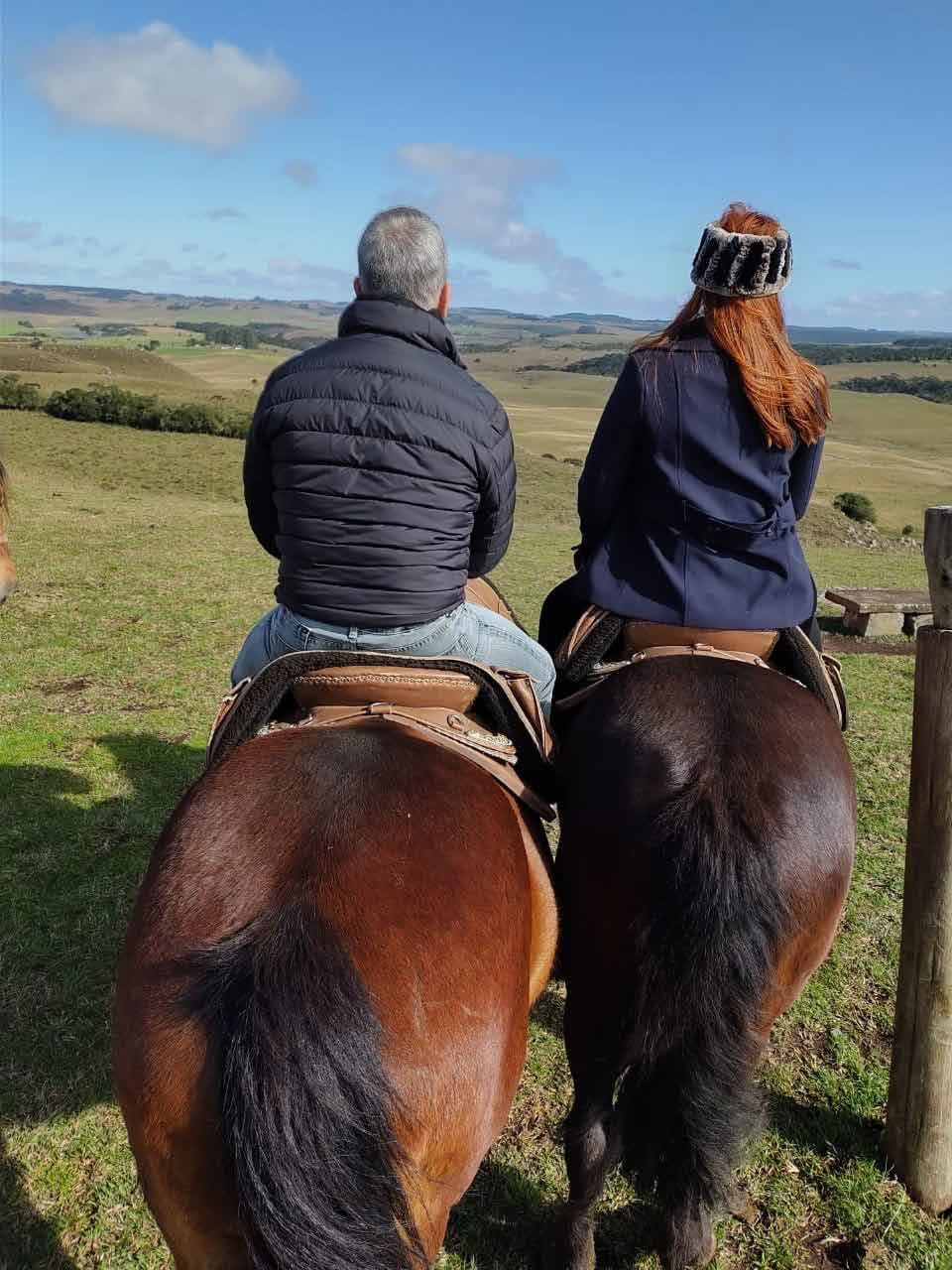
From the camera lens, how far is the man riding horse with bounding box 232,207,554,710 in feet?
9.30

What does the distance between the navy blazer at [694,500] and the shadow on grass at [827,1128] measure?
210cm

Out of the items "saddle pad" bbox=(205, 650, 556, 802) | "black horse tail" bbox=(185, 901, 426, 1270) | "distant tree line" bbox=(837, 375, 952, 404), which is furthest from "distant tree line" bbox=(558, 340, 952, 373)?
"black horse tail" bbox=(185, 901, 426, 1270)

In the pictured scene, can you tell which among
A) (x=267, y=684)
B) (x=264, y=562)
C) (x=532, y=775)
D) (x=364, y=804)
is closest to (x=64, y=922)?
(x=267, y=684)

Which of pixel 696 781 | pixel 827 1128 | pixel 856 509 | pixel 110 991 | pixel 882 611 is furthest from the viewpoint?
pixel 856 509

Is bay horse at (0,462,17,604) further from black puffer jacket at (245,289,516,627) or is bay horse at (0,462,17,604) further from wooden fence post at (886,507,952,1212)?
wooden fence post at (886,507,952,1212)

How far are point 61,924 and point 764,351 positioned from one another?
4.56 metres

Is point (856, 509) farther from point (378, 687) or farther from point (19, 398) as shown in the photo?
point (378, 687)

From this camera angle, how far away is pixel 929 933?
333 centimetres

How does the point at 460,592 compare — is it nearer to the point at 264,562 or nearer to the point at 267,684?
the point at 267,684

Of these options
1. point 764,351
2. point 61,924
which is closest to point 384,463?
point 764,351

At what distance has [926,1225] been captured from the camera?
3.37 m

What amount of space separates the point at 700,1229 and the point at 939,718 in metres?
1.93

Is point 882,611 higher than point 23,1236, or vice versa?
point 882,611

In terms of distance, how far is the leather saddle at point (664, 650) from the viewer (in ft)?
11.1
